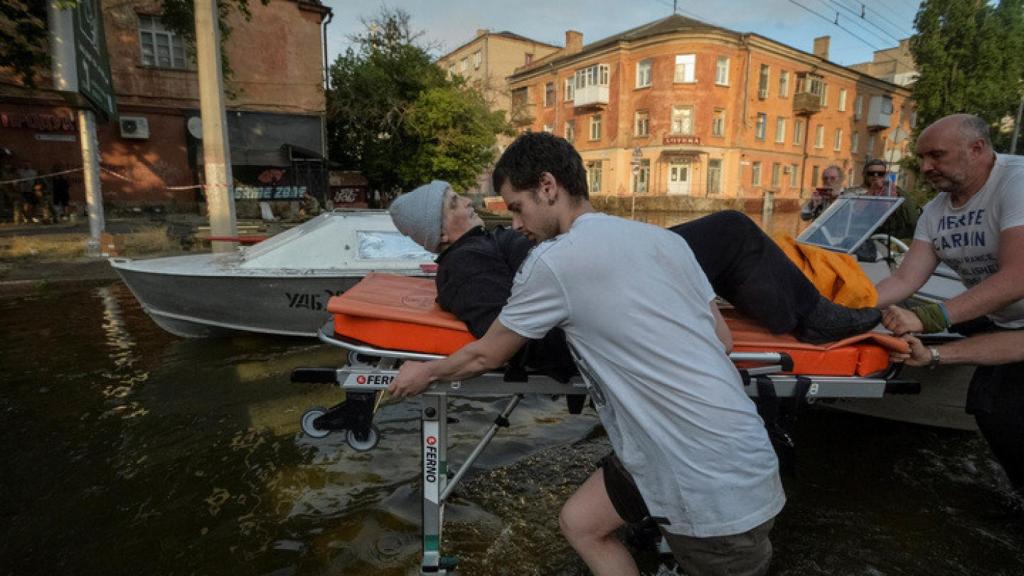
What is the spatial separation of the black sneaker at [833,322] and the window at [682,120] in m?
37.4

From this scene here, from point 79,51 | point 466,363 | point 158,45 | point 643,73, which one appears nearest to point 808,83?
point 643,73

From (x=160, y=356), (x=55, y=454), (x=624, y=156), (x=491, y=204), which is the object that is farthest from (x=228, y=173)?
(x=624, y=156)

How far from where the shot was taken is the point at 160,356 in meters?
6.11

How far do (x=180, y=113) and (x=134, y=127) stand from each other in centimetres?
158

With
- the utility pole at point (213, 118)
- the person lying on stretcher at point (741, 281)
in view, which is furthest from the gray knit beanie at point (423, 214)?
the utility pole at point (213, 118)

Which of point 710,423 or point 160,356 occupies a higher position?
point 710,423

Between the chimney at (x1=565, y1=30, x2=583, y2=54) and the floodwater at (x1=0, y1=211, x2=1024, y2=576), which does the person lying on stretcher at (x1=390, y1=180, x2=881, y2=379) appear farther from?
the chimney at (x1=565, y1=30, x2=583, y2=54)

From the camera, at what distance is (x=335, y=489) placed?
3.67 m

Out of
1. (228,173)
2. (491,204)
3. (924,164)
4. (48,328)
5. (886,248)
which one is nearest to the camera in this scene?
(924,164)

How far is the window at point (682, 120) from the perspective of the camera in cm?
3694

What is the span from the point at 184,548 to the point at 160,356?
12.4 ft

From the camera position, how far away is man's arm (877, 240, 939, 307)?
10.2 feet

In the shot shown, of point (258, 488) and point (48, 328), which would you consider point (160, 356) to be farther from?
point (258, 488)

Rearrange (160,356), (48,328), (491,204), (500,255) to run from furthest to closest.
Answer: (491,204) < (48,328) < (160,356) < (500,255)
